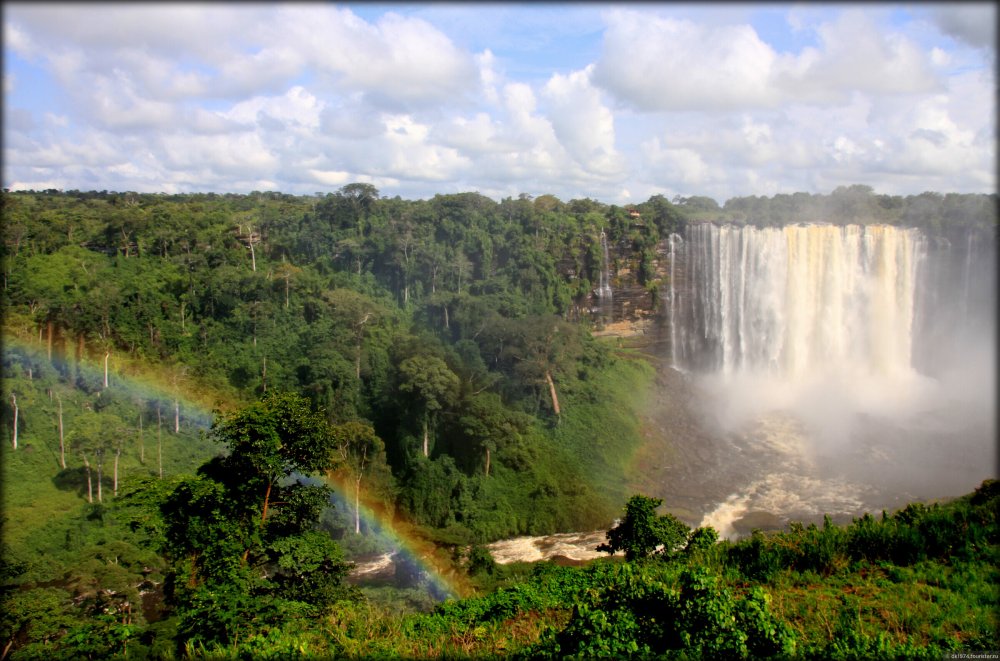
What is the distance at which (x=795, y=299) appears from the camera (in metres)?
28.6

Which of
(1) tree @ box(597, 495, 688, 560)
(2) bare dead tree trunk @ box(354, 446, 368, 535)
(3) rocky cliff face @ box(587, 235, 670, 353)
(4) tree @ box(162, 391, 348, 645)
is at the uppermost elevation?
(3) rocky cliff face @ box(587, 235, 670, 353)

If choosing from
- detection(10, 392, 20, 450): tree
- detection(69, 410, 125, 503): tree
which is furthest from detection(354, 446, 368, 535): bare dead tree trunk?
detection(10, 392, 20, 450): tree

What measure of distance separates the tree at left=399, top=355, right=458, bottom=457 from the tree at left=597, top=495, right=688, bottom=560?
833 cm

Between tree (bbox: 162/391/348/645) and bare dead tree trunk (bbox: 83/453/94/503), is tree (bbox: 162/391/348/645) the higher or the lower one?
the higher one

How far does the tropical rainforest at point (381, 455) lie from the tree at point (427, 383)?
0.08m

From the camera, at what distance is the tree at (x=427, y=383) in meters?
18.5

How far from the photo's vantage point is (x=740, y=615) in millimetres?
4680

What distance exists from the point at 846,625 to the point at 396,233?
25341 mm

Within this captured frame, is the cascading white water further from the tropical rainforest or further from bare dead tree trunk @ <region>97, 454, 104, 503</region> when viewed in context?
bare dead tree trunk @ <region>97, 454, 104, 503</region>

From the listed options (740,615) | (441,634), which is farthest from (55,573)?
(740,615)

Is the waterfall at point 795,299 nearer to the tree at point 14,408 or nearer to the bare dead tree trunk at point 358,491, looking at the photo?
the bare dead tree trunk at point 358,491

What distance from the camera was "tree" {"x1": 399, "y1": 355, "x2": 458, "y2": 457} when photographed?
18531 millimetres

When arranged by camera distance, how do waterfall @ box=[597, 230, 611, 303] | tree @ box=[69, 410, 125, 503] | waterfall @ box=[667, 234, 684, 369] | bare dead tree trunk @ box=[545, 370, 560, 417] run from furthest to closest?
waterfall @ box=[597, 230, 611, 303] → waterfall @ box=[667, 234, 684, 369] → bare dead tree trunk @ box=[545, 370, 560, 417] → tree @ box=[69, 410, 125, 503]

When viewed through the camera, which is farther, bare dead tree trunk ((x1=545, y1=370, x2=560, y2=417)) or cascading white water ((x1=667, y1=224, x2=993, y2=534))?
cascading white water ((x1=667, y1=224, x2=993, y2=534))
